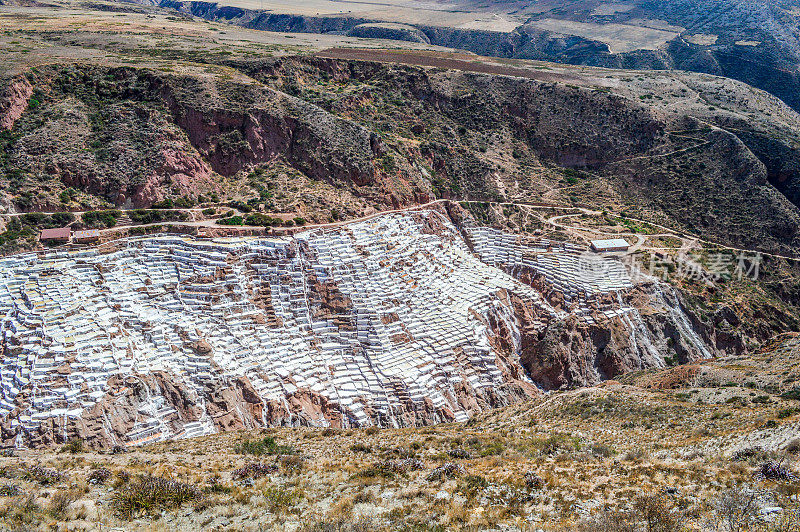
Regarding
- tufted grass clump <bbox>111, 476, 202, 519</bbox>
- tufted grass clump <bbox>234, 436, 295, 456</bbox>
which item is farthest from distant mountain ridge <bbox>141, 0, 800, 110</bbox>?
tufted grass clump <bbox>111, 476, 202, 519</bbox>

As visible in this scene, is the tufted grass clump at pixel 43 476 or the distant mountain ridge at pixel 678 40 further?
the distant mountain ridge at pixel 678 40

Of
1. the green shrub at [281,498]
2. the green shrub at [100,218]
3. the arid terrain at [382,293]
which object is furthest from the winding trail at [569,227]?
the green shrub at [281,498]

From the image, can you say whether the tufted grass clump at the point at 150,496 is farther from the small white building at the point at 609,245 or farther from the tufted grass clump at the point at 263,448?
the small white building at the point at 609,245

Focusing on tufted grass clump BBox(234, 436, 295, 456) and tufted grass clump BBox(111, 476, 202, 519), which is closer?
tufted grass clump BBox(111, 476, 202, 519)

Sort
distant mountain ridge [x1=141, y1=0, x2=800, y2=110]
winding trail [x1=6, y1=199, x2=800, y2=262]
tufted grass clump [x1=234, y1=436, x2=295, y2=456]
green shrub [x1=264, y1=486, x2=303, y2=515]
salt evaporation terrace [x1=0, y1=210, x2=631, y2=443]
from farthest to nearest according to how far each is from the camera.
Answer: distant mountain ridge [x1=141, y1=0, x2=800, y2=110]
winding trail [x1=6, y1=199, x2=800, y2=262]
salt evaporation terrace [x1=0, y1=210, x2=631, y2=443]
tufted grass clump [x1=234, y1=436, x2=295, y2=456]
green shrub [x1=264, y1=486, x2=303, y2=515]

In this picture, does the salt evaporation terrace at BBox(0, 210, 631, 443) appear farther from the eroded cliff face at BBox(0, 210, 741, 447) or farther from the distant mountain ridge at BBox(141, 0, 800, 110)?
the distant mountain ridge at BBox(141, 0, 800, 110)

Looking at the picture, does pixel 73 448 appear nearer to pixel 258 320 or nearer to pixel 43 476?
pixel 43 476
